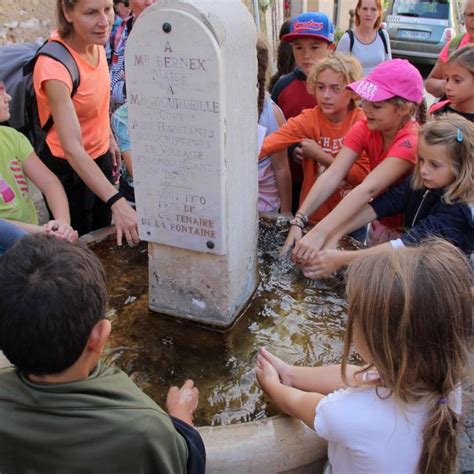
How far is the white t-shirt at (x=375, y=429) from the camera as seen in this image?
148 centimetres

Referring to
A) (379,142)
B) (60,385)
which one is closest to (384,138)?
(379,142)

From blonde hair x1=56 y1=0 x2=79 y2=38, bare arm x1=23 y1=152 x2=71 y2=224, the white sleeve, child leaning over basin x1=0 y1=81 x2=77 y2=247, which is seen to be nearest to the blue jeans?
child leaning over basin x1=0 y1=81 x2=77 y2=247

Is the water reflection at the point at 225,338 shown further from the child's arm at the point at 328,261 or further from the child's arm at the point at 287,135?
the child's arm at the point at 287,135

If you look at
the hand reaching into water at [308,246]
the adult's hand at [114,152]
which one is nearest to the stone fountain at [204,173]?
the hand reaching into water at [308,246]

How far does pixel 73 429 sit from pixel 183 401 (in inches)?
30.0

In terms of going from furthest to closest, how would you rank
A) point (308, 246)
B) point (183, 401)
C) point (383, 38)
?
point (383, 38)
point (308, 246)
point (183, 401)

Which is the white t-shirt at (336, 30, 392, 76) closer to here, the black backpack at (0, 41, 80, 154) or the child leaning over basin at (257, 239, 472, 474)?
the black backpack at (0, 41, 80, 154)

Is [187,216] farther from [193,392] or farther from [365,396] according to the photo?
[365,396]

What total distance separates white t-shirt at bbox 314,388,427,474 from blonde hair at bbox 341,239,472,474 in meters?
0.03

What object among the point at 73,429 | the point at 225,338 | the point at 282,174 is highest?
the point at 73,429

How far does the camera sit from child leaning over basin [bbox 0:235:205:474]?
124 centimetres

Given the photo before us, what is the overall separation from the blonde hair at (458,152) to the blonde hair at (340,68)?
85 cm

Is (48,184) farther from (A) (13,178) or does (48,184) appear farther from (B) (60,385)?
(B) (60,385)

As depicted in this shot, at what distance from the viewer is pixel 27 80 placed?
Answer: 9.75 ft
